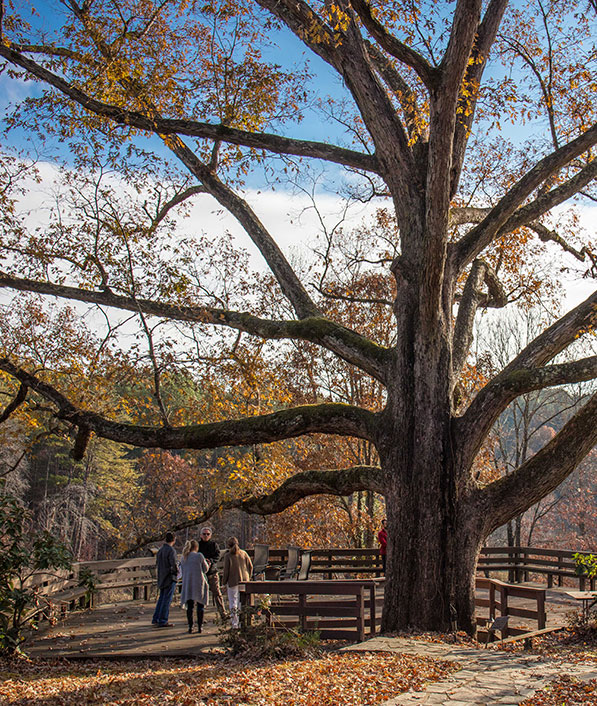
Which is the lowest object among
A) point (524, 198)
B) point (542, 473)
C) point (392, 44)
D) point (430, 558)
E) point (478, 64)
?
point (430, 558)

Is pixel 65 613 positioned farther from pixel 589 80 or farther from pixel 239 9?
pixel 589 80

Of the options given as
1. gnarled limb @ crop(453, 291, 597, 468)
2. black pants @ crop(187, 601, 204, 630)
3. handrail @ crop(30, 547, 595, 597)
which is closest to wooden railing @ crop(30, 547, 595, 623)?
handrail @ crop(30, 547, 595, 597)

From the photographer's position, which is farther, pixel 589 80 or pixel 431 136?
pixel 589 80

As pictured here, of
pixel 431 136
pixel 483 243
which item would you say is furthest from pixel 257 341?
pixel 431 136

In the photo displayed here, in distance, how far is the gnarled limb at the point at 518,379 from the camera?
8.88m

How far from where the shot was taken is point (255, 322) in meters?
11.2

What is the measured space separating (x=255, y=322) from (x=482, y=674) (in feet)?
22.4

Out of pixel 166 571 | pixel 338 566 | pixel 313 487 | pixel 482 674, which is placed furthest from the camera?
pixel 338 566

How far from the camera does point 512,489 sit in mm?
9016

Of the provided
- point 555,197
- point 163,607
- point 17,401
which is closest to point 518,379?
point 555,197

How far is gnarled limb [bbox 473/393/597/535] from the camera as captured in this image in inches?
341

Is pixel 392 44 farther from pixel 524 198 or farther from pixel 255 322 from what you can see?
pixel 255 322

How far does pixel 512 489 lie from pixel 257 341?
7241mm

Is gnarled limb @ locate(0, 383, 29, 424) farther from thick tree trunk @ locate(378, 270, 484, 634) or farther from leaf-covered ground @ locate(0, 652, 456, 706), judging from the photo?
thick tree trunk @ locate(378, 270, 484, 634)
